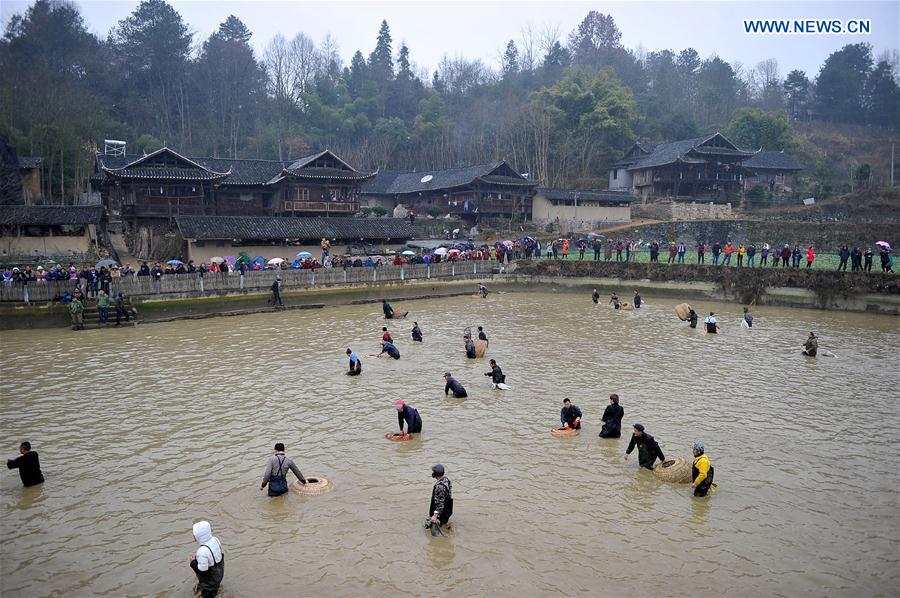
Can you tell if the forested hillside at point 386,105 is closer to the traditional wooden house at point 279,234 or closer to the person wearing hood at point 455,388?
the traditional wooden house at point 279,234

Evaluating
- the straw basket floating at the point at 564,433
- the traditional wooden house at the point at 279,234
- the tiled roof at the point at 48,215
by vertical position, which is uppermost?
the tiled roof at the point at 48,215

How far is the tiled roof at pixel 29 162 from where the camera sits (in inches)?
1773

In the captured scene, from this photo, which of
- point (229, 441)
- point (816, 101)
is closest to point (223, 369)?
point (229, 441)

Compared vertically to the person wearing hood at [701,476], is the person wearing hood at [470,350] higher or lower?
higher

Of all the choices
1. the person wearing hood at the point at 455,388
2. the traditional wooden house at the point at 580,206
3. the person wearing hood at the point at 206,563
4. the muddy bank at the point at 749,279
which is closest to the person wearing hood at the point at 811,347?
the muddy bank at the point at 749,279

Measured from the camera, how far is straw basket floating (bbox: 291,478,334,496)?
11.1 metres

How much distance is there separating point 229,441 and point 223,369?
22.4 ft

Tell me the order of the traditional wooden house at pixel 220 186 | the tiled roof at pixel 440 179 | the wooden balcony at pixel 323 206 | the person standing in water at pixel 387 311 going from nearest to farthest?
1. the person standing in water at pixel 387 311
2. the traditional wooden house at pixel 220 186
3. the wooden balcony at pixel 323 206
4. the tiled roof at pixel 440 179

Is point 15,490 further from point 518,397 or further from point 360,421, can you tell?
point 518,397

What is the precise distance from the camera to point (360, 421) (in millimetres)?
15047

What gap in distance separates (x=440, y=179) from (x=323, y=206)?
14178 millimetres

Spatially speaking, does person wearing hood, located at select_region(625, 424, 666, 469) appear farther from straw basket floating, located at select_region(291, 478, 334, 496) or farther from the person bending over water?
straw basket floating, located at select_region(291, 478, 334, 496)

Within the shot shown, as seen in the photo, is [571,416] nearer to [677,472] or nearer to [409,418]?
[677,472]

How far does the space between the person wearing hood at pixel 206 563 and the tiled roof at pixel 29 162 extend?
48784 millimetres
